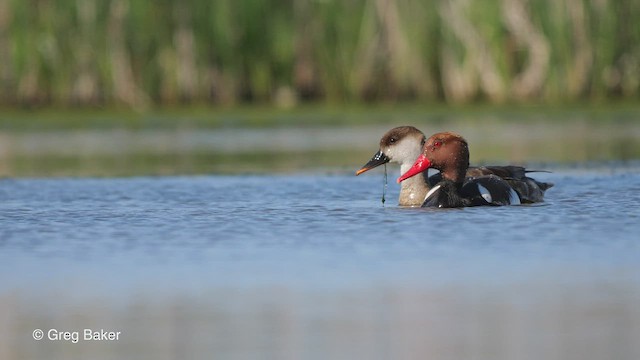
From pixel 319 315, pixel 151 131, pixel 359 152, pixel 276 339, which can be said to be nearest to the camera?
pixel 276 339

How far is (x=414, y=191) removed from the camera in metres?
10.5

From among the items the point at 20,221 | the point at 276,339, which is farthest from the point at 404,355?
the point at 20,221

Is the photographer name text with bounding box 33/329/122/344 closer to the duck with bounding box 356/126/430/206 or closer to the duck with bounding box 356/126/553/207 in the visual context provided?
the duck with bounding box 356/126/553/207

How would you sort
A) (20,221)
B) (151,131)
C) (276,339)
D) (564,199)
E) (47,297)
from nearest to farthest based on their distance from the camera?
(276,339)
(47,297)
(20,221)
(564,199)
(151,131)

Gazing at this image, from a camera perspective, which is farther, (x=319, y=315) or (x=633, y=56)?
(x=633, y=56)

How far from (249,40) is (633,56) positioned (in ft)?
18.6

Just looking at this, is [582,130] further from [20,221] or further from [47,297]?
[47,297]

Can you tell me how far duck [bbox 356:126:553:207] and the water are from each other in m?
0.19

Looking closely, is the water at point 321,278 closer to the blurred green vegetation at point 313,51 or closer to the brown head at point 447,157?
the brown head at point 447,157

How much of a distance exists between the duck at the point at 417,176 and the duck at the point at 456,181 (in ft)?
0.14

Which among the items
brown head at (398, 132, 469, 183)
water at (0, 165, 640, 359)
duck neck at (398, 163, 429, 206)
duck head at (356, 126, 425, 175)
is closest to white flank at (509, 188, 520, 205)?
water at (0, 165, 640, 359)

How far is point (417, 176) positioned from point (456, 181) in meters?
0.40

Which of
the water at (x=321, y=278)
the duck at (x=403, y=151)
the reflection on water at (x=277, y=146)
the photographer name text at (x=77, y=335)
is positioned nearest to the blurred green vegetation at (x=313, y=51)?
the reflection on water at (x=277, y=146)

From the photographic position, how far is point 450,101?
2072 cm
